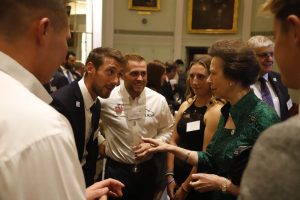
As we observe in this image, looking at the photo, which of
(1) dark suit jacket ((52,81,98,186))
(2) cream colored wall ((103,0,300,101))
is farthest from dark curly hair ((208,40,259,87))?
(2) cream colored wall ((103,0,300,101))

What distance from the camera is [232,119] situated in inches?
85.1

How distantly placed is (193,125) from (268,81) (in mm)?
1010

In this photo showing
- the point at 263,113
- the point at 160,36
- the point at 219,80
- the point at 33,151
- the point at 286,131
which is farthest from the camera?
the point at 160,36

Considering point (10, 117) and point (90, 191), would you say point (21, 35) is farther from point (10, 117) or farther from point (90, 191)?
point (90, 191)

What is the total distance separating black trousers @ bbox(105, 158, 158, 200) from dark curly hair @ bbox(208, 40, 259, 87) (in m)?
1.33

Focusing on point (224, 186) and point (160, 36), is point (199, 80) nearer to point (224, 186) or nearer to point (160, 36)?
point (224, 186)

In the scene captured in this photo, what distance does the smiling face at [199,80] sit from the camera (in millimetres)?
3086

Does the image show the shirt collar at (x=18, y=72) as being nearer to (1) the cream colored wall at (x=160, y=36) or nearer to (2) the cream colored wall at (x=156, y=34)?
(2) the cream colored wall at (x=156, y=34)

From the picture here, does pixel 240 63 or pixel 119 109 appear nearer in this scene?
pixel 240 63

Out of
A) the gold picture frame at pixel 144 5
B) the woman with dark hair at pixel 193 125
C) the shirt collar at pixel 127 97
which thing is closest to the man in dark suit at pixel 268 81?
the woman with dark hair at pixel 193 125

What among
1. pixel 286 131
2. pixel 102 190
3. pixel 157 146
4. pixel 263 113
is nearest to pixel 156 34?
pixel 157 146

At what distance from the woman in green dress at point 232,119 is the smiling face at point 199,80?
70 centimetres

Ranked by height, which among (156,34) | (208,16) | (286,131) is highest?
(208,16)

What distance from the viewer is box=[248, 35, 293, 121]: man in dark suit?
3.39 meters
